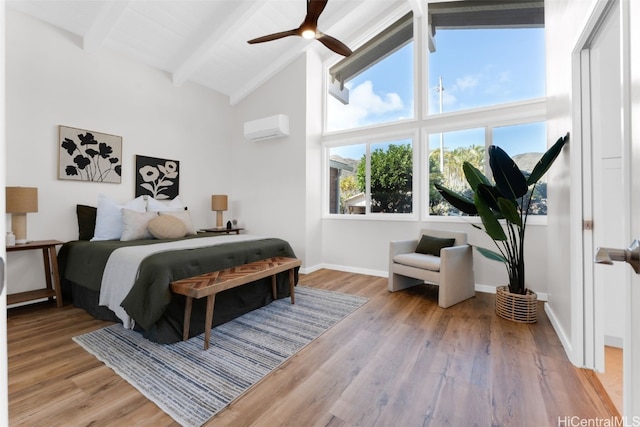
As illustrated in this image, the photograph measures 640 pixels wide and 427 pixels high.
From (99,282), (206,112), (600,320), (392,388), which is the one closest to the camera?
(392,388)

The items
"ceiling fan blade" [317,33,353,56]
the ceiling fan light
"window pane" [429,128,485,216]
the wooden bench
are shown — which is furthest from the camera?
"window pane" [429,128,485,216]

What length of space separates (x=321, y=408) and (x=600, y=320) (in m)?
1.85

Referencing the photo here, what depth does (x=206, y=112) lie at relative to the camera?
496 centimetres

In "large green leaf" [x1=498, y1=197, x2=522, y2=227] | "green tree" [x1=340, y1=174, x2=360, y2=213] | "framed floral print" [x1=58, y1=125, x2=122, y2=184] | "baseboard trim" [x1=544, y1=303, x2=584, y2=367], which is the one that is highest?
"framed floral print" [x1=58, y1=125, x2=122, y2=184]

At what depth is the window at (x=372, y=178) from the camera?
13.9 feet

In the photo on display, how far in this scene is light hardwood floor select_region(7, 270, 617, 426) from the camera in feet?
4.74

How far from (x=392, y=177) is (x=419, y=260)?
1581mm

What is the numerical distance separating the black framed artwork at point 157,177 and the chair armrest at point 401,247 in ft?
11.2

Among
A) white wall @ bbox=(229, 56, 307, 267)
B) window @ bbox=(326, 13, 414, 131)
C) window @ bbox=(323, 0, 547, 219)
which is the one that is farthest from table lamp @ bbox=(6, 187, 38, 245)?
window @ bbox=(326, 13, 414, 131)

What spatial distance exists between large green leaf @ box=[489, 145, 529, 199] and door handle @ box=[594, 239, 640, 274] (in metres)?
2.08

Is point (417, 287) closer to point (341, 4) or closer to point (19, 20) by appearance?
point (341, 4)

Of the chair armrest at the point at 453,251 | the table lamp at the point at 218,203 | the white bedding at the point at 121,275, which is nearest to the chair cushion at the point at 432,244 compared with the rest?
the chair armrest at the point at 453,251

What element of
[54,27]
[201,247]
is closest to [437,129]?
[201,247]

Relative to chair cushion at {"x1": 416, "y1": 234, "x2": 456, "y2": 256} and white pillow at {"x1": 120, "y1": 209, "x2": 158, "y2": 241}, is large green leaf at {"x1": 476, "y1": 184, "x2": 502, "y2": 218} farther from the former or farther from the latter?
white pillow at {"x1": 120, "y1": 209, "x2": 158, "y2": 241}
